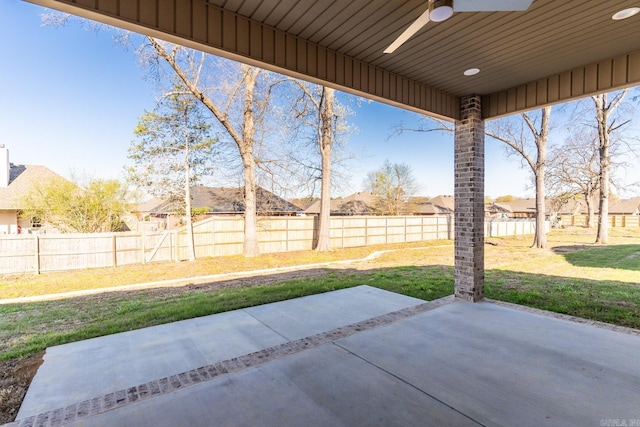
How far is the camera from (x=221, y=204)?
14.4 metres

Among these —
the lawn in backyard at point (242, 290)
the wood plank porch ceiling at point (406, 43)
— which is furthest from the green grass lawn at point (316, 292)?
the wood plank porch ceiling at point (406, 43)

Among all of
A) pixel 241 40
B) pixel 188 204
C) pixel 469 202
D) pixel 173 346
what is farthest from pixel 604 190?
pixel 173 346

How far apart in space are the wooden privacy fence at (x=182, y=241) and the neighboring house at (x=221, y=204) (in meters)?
0.77

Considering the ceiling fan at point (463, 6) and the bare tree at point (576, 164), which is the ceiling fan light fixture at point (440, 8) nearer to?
the ceiling fan at point (463, 6)

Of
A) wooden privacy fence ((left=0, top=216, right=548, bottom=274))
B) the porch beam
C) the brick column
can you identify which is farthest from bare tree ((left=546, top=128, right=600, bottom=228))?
the porch beam

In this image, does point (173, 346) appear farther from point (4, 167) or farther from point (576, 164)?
point (576, 164)

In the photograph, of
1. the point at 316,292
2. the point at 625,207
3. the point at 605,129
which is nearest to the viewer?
the point at 316,292

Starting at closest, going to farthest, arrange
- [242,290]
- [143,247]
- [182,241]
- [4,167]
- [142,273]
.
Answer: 1. [242,290]
2. [142,273]
3. [143,247]
4. [182,241]
5. [4,167]

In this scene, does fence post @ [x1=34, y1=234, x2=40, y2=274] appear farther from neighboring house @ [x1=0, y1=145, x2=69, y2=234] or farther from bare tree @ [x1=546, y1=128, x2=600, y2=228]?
bare tree @ [x1=546, y1=128, x2=600, y2=228]

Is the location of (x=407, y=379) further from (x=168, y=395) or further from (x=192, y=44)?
(x=192, y=44)

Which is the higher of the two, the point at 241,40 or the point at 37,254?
Answer: the point at 241,40

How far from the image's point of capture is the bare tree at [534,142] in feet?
39.6

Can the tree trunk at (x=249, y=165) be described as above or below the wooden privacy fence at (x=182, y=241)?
above

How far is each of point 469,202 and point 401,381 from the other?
9.66 feet
